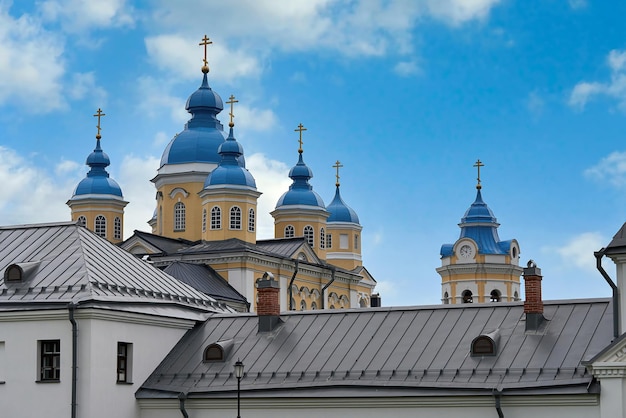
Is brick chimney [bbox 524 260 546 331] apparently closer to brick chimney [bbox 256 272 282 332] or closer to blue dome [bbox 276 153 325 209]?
brick chimney [bbox 256 272 282 332]

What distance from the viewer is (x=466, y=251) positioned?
3642 inches

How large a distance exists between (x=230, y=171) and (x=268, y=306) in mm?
37348

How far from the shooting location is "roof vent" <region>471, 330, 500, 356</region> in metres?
30.3

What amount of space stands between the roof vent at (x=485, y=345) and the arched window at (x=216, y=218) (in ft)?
137

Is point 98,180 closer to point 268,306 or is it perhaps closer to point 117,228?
point 117,228

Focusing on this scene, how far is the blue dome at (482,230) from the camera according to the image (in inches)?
3639

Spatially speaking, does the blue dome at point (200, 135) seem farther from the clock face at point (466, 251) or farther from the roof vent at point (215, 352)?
the roof vent at point (215, 352)

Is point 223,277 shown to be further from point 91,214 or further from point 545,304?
point 545,304

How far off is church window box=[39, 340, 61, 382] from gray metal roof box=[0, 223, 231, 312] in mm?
1038

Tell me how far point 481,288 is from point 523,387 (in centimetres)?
6324

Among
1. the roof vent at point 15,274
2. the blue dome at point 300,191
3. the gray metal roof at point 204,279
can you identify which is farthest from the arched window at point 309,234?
the roof vent at point 15,274

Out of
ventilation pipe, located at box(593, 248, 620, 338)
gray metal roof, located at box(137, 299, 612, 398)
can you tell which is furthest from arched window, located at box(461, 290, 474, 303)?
ventilation pipe, located at box(593, 248, 620, 338)

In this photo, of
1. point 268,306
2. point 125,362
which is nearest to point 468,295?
point 268,306

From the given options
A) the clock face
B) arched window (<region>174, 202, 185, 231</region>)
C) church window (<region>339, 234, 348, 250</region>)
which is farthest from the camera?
the clock face
